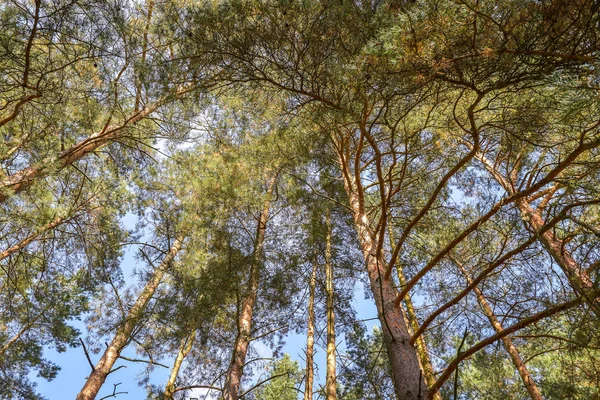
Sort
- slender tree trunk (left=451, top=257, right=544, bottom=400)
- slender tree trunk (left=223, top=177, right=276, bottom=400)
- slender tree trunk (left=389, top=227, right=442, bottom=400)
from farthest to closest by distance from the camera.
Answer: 1. slender tree trunk (left=389, top=227, right=442, bottom=400)
2. slender tree trunk (left=451, top=257, right=544, bottom=400)
3. slender tree trunk (left=223, top=177, right=276, bottom=400)

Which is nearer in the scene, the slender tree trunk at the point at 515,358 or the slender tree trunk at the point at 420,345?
the slender tree trunk at the point at 515,358

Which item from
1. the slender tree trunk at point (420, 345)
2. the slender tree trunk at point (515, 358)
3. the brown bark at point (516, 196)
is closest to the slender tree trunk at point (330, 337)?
the slender tree trunk at point (420, 345)

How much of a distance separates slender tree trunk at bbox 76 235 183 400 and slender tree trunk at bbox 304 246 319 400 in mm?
2668

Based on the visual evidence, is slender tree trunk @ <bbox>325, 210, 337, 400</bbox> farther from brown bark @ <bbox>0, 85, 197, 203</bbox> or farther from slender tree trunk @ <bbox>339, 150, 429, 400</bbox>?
brown bark @ <bbox>0, 85, 197, 203</bbox>

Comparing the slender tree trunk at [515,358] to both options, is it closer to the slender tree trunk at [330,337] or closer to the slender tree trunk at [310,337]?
the slender tree trunk at [330,337]

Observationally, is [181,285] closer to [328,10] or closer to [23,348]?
[23,348]

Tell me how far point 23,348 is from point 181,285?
11.8ft

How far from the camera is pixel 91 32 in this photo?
3986 mm

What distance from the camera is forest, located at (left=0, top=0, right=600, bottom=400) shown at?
274cm

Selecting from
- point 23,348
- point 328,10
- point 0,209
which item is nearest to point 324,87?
point 328,10

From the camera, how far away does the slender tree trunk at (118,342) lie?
17.5 feet

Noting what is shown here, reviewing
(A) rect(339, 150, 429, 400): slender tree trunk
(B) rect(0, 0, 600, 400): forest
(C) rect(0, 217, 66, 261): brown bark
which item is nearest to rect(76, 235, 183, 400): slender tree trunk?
(B) rect(0, 0, 600, 400): forest

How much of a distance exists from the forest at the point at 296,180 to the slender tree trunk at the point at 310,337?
0.16 feet

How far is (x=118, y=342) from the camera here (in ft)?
19.6
